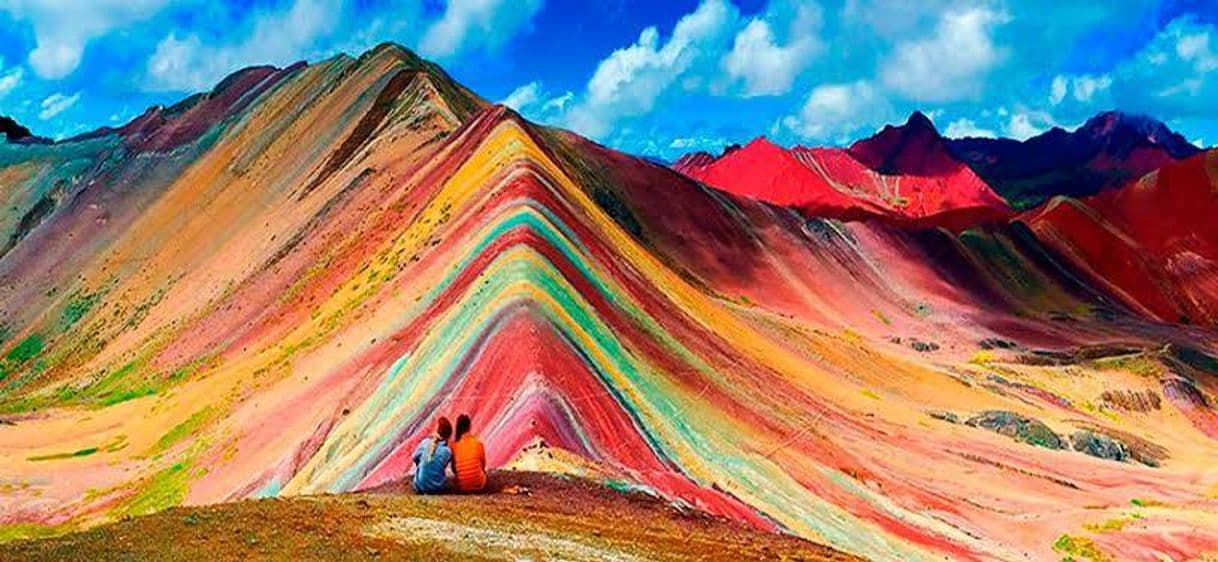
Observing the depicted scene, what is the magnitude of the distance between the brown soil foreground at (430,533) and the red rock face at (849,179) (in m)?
106

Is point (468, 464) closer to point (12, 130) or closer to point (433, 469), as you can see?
point (433, 469)

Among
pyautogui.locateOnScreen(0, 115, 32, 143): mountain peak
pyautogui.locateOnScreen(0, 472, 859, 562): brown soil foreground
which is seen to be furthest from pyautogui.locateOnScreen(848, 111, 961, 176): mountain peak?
pyautogui.locateOnScreen(0, 472, 859, 562): brown soil foreground

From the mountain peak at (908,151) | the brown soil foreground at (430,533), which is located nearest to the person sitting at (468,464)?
the brown soil foreground at (430,533)

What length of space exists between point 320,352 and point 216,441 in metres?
4.95

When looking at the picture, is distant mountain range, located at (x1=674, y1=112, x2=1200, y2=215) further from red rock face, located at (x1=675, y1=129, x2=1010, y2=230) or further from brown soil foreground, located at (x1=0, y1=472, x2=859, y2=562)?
brown soil foreground, located at (x1=0, y1=472, x2=859, y2=562)

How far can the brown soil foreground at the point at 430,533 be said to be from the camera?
11664 millimetres

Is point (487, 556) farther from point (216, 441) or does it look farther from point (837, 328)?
point (837, 328)

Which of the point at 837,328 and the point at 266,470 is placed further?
the point at 837,328

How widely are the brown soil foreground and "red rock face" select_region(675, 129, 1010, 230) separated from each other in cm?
10564

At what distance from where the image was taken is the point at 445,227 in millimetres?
42125

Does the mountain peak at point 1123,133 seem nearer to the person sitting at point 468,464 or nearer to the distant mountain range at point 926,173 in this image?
the distant mountain range at point 926,173

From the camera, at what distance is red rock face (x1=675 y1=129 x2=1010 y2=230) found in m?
132

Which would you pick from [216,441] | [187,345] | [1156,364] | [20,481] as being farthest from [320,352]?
[1156,364]

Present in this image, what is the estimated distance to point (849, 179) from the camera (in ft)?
486
